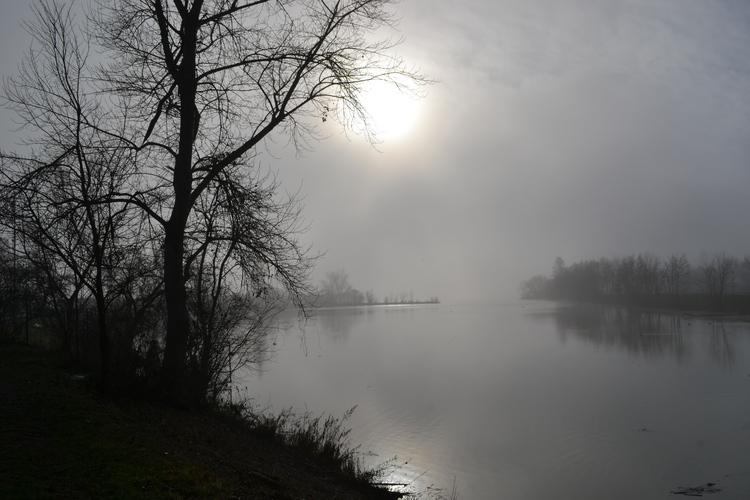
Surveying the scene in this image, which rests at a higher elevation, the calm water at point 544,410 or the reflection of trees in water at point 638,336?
the calm water at point 544,410

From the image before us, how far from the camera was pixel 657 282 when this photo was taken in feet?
249

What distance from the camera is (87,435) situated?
539 cm

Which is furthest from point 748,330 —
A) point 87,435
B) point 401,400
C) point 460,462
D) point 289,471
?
point 87,435

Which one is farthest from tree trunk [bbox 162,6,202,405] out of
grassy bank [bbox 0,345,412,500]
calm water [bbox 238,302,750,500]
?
calm water [bbox 238,302,750,500]

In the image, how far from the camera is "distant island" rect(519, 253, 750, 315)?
2388 inches

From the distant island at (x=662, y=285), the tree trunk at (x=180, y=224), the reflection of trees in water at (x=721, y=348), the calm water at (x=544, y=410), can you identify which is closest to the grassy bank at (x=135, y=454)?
the tree trunk at (x=180, y=224)

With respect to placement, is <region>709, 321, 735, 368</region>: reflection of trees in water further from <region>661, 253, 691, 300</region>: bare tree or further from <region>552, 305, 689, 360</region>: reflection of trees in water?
<region>661, 253, 691, 300</region>: bare tree

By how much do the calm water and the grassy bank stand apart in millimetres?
3519

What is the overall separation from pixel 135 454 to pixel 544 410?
13.9 metres

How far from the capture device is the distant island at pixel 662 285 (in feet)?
199

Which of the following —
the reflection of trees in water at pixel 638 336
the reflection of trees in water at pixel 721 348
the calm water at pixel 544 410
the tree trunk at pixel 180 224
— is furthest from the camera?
the reflection of trees in water at pixel 638 336

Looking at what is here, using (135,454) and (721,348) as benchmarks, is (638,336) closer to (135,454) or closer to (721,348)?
(721,348)

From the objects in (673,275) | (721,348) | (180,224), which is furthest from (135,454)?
(673,275)

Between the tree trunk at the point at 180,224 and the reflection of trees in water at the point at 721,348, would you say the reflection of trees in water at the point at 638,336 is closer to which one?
the reflection of trees in water at the point at 721,348
